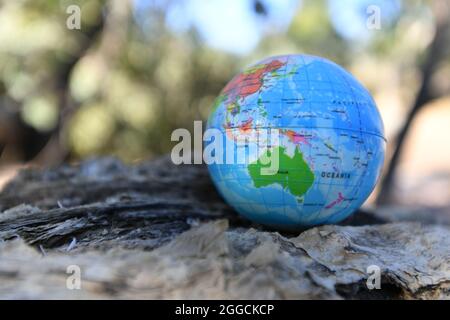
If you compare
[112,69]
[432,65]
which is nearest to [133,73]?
[112,69]

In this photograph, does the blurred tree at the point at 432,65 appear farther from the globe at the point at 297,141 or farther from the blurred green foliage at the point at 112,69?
the globe at the point at 297,141

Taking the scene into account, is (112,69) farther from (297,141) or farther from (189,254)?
(189,254)

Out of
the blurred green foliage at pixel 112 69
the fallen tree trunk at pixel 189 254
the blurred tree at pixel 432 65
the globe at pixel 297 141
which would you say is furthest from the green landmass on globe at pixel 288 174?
the blurred green foliage at pixel 112 69

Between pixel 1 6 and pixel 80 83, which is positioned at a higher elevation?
pixel 1 6

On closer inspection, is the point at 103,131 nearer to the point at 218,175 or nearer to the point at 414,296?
the point at 218,175

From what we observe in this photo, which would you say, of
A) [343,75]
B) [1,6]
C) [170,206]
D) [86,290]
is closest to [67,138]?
[1,6]

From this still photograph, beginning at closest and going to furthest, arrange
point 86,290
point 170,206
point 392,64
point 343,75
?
point 86,290 < point 343,75 < point 170,206 < point 392,64
